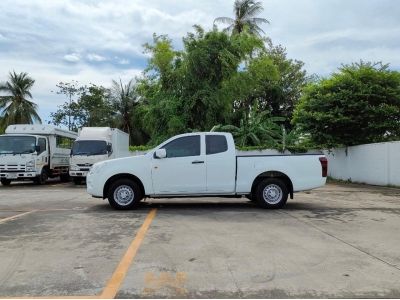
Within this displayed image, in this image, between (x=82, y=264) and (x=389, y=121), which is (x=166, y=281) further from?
(x=389, y=121)

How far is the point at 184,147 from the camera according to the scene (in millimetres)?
12203

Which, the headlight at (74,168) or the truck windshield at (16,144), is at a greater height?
the truck windshield at (16,144)

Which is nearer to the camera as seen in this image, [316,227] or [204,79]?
[316,227]

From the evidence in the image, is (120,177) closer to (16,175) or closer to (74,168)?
(74,168)

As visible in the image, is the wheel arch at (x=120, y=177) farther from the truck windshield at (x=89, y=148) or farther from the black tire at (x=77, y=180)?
the black tire at (x=77, y=180)

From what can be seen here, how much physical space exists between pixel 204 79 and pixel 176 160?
75.0 feet

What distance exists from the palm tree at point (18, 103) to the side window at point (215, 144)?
4465 cm

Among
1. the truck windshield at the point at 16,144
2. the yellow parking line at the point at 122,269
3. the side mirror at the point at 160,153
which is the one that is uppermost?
the truck windshield at the point at 16,144

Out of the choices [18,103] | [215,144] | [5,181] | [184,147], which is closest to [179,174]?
[184,147]

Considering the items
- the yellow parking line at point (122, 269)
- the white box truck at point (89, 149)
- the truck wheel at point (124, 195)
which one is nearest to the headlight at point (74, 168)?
the white box truck at point (89, 149)

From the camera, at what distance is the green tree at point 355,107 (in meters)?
23.5

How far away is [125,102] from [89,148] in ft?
84.0

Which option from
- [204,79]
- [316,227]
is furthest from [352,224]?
[204,79]

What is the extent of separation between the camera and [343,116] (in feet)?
78.4
